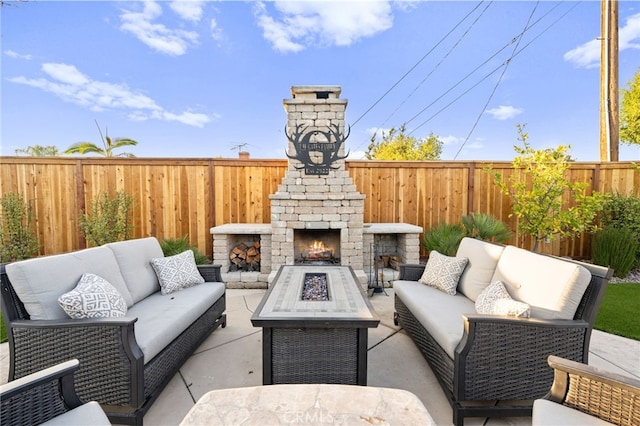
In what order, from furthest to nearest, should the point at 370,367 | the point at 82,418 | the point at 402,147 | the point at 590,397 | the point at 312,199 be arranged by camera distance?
the point at 402,147 → the point at 312,199 → the point at 370,367 → the point at 590,397 → the point at 82,418

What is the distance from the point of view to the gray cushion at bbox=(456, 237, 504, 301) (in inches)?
99.0

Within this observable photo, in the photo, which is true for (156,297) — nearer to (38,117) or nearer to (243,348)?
(243,348)

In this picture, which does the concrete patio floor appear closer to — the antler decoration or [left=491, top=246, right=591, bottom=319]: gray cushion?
[left=491, top=246, right=591, bottom=319]: gray cushion

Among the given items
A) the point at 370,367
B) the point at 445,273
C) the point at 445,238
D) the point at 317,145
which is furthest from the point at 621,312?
the point at 317,145

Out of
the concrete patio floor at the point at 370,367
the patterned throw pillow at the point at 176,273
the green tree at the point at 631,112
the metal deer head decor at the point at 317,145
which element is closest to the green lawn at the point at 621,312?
the concrete patio floor at the point at 370,367

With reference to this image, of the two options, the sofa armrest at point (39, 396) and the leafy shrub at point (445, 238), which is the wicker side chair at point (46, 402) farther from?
the leafy shrub at point (445, 238)

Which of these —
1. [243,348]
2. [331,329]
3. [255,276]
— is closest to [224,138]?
[255,276]

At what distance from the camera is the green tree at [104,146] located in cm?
571

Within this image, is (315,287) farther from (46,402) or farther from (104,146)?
(104,146)

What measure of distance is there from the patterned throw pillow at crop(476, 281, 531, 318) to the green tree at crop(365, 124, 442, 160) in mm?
10493

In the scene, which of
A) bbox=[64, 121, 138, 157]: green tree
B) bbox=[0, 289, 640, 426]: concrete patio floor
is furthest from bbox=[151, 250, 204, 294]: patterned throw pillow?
bbox=[64, 121, 138, 157]: green tree

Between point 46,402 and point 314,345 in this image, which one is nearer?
point 46,402

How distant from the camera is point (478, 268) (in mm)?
2617

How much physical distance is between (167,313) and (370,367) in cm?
172
